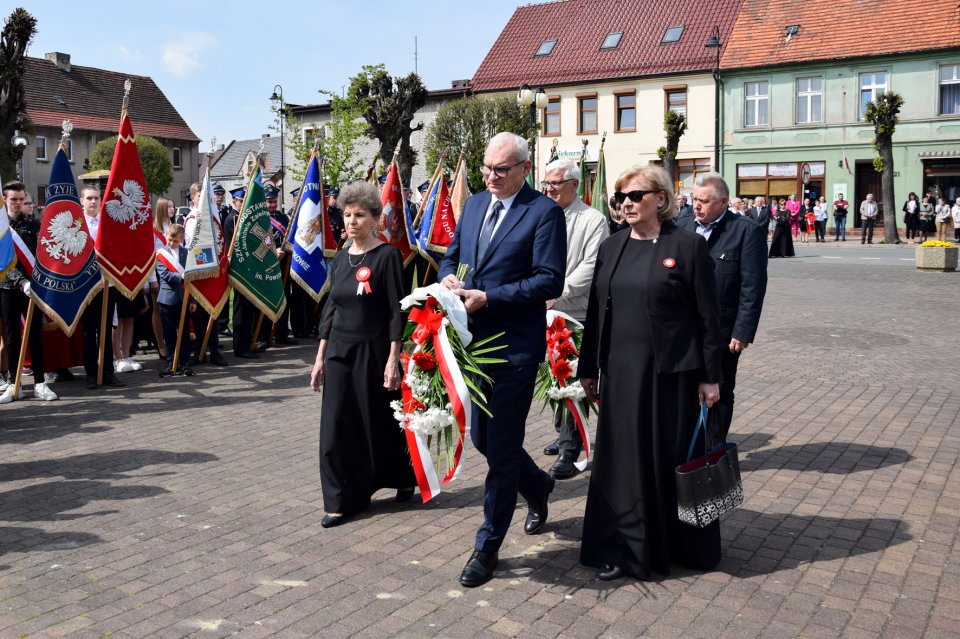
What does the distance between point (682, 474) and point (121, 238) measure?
25.1 feet

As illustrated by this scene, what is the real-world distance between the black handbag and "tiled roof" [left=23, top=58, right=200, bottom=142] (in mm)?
65960

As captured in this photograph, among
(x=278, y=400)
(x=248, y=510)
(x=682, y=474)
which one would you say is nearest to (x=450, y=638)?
(x=682, y=474)

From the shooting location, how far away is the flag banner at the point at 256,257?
1184cm

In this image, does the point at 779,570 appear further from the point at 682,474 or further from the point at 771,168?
the point at 771,168

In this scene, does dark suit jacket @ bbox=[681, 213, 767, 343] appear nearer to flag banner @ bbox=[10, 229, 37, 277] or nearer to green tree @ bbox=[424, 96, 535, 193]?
flag banner @ bbox=[10, 229, 37, 277]

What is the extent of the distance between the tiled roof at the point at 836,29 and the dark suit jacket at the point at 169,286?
1465 inches

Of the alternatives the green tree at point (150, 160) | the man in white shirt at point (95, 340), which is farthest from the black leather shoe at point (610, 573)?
the green tree at point (150, 160)

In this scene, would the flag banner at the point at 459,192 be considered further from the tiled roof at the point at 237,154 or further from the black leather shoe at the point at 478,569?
the tiled roof at the point at 237,154

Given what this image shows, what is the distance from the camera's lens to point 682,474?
4.53 m

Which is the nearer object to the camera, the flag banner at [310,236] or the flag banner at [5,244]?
the flag banner at [5,244]

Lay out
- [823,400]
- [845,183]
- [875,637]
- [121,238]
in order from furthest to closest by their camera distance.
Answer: [845,183]
[121,238]
[823,400]
[875,637]

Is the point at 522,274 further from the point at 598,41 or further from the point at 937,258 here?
the point at 598,41

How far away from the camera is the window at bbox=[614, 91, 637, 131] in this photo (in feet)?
155

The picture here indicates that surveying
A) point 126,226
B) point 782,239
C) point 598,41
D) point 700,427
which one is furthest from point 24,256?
point 598,41
